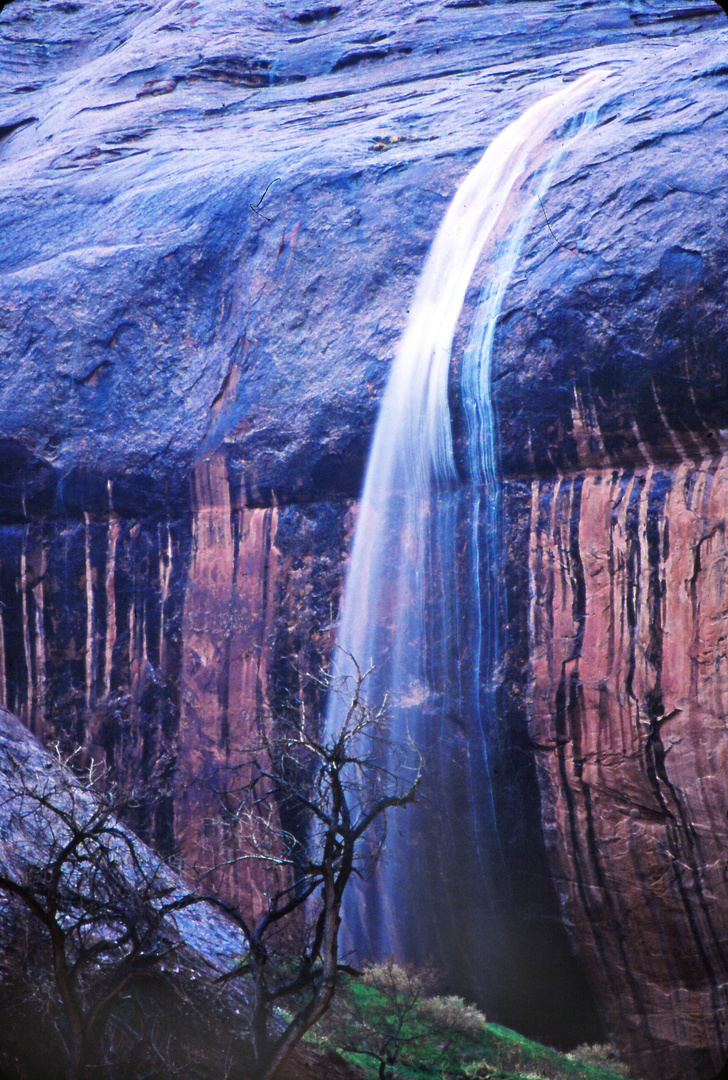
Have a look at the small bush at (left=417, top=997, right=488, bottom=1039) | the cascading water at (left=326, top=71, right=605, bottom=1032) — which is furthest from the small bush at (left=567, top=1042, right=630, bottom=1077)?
the cascading water at (left=326, top=71, right=605, bottom=1032)

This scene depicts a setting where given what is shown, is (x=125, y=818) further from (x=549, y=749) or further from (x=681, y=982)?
(x=681, y=982)

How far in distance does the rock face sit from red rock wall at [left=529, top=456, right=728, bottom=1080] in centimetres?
3

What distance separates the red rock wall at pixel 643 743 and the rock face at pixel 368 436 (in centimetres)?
3

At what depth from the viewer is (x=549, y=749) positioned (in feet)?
36.7

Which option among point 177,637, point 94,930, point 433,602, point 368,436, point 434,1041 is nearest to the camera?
point 94,930

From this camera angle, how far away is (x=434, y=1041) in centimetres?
1044

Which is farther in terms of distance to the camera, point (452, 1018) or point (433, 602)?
point (433, 602)

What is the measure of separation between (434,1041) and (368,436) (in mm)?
7528

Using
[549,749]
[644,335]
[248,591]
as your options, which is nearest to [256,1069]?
[549,749]

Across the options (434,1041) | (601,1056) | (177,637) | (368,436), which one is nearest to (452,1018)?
(434,1041)

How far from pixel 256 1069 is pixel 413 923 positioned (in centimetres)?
434

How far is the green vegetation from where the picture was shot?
9.94 meters

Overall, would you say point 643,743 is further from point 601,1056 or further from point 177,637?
point 177,637

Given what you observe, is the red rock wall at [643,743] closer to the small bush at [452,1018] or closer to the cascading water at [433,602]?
the cascading water at [433,602]
